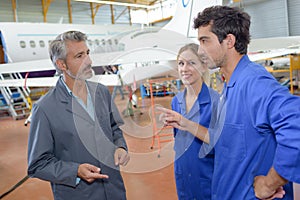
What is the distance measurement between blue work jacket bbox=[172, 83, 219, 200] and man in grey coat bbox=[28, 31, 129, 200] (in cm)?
42

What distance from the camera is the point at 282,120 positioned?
2.86 ft

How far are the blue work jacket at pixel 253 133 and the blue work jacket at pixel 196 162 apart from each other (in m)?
0.28

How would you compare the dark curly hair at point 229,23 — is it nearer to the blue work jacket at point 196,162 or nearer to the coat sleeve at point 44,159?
the blue work jacket at point 196,162

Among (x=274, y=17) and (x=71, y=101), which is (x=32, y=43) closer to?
(x=71, y=101)

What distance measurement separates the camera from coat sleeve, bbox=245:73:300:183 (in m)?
0.85

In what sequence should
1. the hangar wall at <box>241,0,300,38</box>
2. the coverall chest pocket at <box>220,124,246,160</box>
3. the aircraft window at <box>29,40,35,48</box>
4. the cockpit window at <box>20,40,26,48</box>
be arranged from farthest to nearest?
the hangar wall at <box>241,0,300,38</box> → the aircraft window at <box>29,40,35,48</box> → the cockpit window at <box>20,40,26,48</box> → the coverall chest pocket at <box>220,124,246,160</box>

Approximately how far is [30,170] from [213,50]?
1142 millimetres

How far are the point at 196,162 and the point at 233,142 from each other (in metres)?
0.50

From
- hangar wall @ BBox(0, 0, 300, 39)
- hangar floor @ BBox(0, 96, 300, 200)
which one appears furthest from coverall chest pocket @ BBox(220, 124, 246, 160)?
hangar wall @ BBox(0, 0, 300, 39)

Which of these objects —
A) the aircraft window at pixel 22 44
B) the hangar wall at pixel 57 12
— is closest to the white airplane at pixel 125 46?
the aircraft window at pixel 22 44

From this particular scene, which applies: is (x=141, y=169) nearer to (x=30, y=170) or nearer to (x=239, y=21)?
(x=30, y=170)

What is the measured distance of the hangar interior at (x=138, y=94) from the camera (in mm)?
1552

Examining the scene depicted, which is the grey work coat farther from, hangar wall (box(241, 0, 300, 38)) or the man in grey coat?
hangar wall (box(241, 0, 300, 38))

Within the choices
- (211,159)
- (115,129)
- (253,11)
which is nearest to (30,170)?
(115,129)
